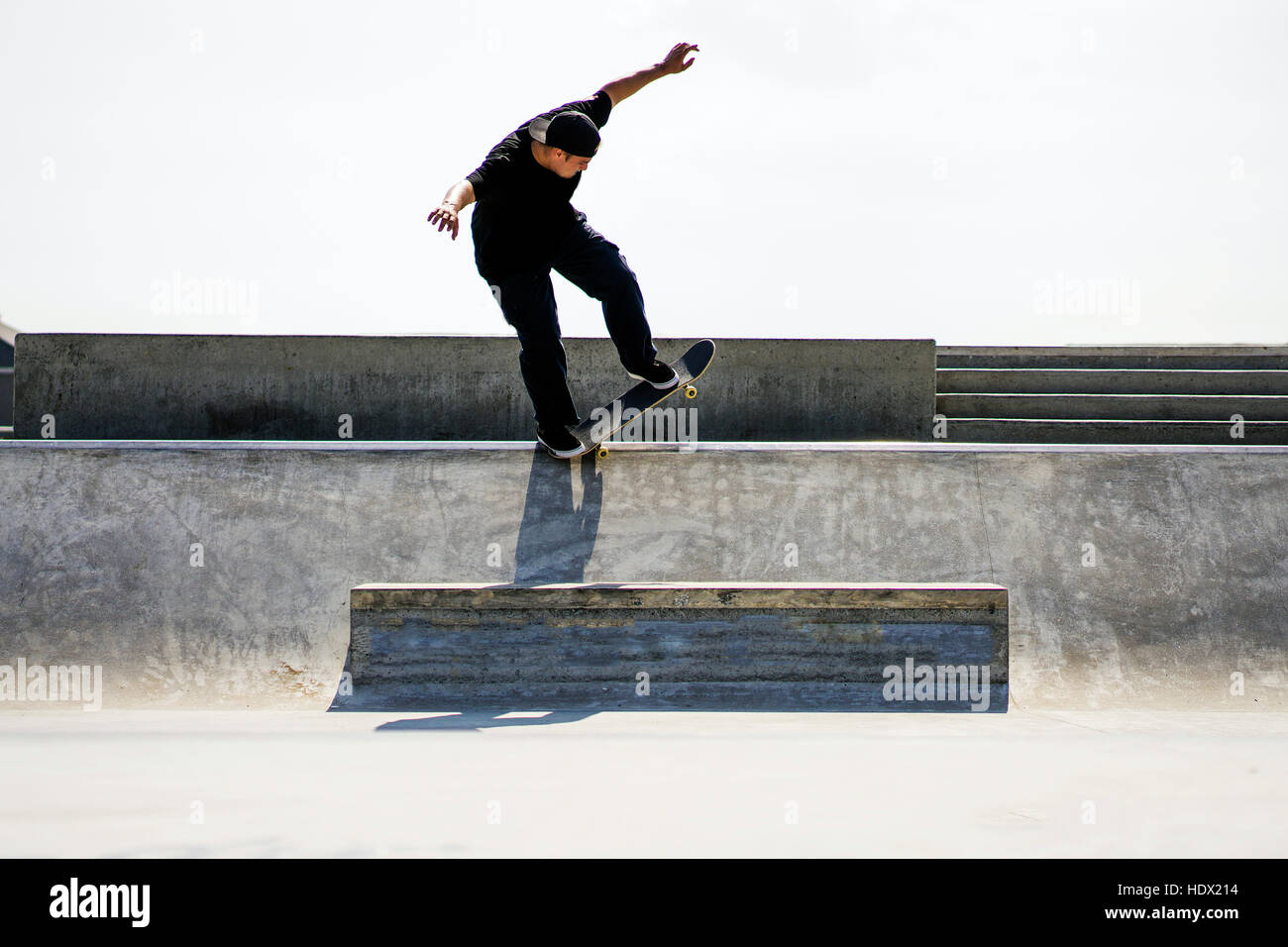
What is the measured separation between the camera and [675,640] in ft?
15.1

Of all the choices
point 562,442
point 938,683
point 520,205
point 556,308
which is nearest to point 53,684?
point 562,442

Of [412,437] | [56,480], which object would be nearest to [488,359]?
[412,437]

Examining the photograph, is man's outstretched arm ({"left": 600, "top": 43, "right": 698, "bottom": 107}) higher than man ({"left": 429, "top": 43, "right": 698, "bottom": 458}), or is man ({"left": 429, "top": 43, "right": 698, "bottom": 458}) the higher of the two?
man's outstretched arm ({"left": 600, "top": 43, "right": 698, "bottom": 107})

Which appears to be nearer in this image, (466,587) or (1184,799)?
(1184,799)

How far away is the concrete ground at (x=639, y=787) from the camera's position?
2250mm

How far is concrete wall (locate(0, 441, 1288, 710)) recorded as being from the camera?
5.16 m

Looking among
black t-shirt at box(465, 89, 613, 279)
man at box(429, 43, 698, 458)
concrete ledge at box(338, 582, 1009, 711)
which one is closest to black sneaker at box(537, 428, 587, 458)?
man at box(429, 43, 698, 458)

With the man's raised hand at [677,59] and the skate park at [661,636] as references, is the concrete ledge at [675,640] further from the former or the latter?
the man's raised hand at [677,59]

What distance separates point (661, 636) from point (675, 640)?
0.21ft

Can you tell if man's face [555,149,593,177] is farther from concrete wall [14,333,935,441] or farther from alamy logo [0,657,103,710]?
alamy logo [0,657,103,710]

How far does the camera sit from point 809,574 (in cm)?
572

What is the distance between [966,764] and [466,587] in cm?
230
